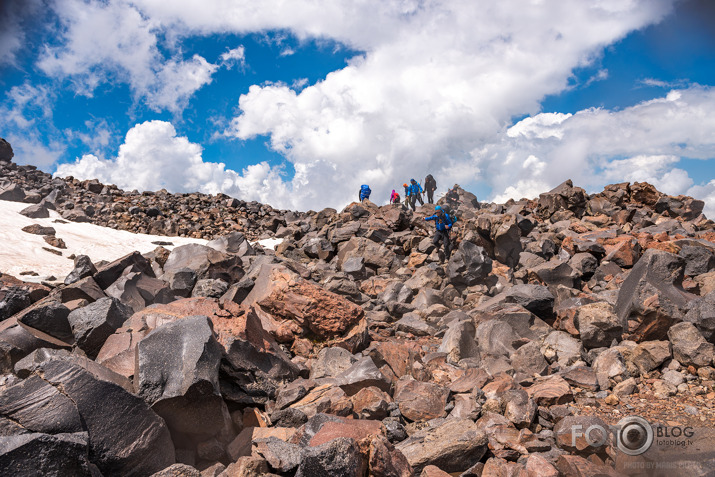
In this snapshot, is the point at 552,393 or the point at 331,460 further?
the point at 552,393

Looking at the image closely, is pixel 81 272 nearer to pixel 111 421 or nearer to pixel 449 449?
pixel 111 421

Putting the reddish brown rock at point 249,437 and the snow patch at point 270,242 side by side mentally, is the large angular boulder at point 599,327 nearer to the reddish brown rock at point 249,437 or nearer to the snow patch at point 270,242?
the reddish brown rock at point 249,437

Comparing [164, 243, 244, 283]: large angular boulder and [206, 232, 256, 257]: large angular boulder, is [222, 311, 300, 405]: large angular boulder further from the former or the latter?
[206, 232, 256, 257]: large angular boulder

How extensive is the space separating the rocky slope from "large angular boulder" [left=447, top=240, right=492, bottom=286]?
5 cm

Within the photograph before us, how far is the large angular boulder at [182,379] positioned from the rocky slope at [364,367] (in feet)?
0.06

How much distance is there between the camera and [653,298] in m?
7.43

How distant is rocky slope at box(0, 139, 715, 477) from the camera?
3.89 m

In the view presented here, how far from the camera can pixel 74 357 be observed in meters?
4.74

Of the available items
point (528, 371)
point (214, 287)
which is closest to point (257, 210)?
point (214, 287)

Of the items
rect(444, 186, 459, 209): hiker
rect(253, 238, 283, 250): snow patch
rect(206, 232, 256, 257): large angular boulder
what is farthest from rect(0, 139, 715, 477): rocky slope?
rect(444, 186, 459, 209): hiker

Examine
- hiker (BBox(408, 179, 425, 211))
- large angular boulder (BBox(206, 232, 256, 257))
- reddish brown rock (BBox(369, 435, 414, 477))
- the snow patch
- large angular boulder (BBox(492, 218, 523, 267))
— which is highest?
hiker (BBox(408, 179, 425, 211))

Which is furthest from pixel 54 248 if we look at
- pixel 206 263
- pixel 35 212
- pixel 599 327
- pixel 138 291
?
pixel 599 327

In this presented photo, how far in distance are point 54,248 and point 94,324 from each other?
12.0 metres

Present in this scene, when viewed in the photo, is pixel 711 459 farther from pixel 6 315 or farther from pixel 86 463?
pixel 6 315
